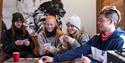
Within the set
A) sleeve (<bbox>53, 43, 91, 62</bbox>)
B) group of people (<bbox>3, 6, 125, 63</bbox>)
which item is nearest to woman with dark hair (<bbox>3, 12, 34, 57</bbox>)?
group of people (<bbox>3, 6, 125, 63</bbox>)

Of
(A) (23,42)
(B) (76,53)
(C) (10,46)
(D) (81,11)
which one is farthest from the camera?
(D) (81,11)

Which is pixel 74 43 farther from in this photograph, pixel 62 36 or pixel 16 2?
pixel 16 2

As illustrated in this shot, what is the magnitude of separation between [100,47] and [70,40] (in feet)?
3.14

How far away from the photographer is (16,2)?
4.16 m

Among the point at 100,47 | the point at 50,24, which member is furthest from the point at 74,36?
the point at 100,47

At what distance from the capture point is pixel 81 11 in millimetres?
4152

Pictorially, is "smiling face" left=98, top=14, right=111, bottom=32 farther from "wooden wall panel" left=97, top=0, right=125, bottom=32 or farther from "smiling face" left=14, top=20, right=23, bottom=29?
"smiling face" left=14, top=20, right=23, bottom=29

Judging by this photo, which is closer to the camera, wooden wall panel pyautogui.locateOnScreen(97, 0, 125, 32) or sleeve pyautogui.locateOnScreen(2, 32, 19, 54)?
wooden wall panel pyautogui.locateOnScreen(97, 0, 125, 32)

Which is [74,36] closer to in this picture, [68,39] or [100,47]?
[68,39]

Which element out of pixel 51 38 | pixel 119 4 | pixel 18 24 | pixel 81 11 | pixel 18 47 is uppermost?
pixel 119 4

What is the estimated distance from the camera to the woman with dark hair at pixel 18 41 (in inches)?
135

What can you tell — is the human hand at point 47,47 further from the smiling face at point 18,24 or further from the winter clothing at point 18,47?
the smiling face at point 18,24

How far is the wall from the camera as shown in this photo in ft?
13.5

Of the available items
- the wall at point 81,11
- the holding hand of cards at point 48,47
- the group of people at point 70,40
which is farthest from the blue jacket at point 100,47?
the wall at point 81,11
